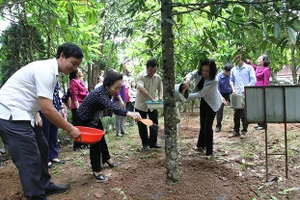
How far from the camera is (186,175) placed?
3.52 metres

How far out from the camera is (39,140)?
9.69 feet

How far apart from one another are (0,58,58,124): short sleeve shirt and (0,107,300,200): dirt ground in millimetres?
1181

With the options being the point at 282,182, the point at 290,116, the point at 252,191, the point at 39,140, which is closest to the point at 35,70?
the point at 39,140

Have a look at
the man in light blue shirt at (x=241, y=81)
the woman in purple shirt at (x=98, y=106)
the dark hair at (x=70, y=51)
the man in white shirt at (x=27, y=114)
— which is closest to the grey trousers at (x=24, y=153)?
the man in white shirt at (x=27, y=114)

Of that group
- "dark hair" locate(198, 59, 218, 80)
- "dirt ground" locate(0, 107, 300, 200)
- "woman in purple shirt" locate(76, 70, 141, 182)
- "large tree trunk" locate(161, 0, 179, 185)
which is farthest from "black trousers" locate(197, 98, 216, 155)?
"woman in purple shirt" locate(76, 70, 141, 182)

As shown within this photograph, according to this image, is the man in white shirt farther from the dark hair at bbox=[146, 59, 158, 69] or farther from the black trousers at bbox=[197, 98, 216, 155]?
the black trousers at bbox=[197, 98, 216, 155]

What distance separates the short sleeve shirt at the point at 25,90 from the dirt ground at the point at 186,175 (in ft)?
3.87

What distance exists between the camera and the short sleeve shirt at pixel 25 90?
7.82 ft

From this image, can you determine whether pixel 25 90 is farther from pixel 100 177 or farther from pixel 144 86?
pixel 144 86

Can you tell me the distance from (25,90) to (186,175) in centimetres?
212

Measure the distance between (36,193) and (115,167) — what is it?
5.46 feet

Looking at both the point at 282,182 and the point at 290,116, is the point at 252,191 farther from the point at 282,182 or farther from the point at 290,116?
the point at 290,116

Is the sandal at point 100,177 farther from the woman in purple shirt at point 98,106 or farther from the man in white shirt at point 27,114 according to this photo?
the man in white shirt at point 27,114

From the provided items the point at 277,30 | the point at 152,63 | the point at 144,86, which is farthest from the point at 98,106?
the point at 277,30
